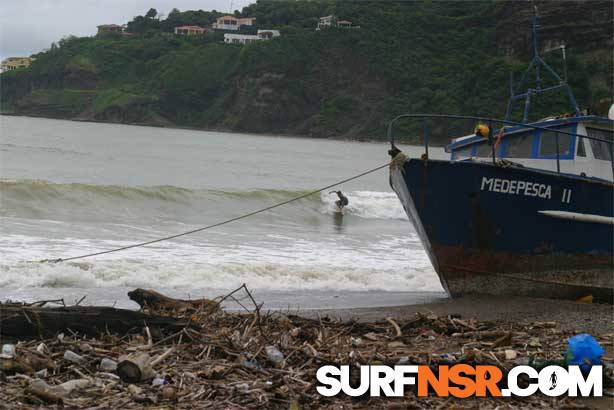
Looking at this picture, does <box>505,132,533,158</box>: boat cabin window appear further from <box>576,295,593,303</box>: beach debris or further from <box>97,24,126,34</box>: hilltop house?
<box>97,24,126,34</box>: hilltop house

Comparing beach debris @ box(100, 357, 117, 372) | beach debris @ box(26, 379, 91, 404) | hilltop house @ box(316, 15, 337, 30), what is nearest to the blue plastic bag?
beach debris @ box(100, 357, 117, 372)

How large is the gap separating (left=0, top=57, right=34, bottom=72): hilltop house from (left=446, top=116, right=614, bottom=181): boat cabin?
4819 inches

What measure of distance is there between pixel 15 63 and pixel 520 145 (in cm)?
13084

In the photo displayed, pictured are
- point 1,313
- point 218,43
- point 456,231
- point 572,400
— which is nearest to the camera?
point 572,400

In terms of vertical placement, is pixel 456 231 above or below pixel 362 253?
above

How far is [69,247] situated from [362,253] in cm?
552

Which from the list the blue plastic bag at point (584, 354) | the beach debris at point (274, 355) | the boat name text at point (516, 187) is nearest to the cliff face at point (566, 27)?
the boat name text at point (516, 187)

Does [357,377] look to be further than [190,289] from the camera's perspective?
No

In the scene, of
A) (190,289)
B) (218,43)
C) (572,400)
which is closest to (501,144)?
(190,289)

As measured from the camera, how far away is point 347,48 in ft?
348

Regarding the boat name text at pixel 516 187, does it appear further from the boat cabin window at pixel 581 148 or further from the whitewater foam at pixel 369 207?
the whitewater foam at pixel 369 207

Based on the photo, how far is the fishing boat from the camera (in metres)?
9.84

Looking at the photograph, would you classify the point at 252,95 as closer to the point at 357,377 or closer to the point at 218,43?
the point at 218,43

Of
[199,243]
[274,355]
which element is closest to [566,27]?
[199,243]
